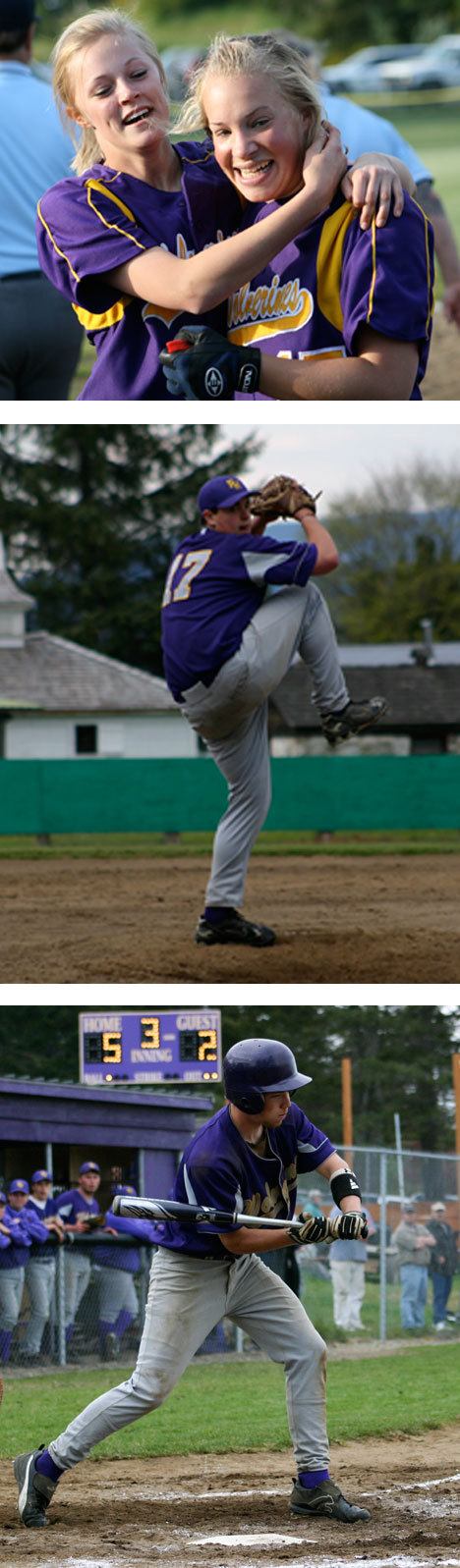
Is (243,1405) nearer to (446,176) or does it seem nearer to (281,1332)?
(281,1332)

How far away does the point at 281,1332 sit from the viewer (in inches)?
214

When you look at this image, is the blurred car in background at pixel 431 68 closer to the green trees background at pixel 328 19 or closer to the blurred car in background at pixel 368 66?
the blurred car in background at pixel 368 66

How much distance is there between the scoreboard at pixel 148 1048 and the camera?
11422 mm

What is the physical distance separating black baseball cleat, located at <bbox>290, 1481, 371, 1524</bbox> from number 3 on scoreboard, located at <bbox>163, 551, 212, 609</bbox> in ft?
9.04

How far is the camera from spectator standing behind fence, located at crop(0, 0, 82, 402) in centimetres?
705

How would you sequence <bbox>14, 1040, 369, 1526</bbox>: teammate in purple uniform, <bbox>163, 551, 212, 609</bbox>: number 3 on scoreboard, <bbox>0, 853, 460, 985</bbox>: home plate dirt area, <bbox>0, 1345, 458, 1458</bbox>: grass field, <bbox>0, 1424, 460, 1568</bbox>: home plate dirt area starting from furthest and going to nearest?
1. <bbox>0, 1345, 458, 1458</bbox>: grass field
2. <bbox>0, 853, 460, 985</bbox>: home plate dirt area
3. <bbox>163, 551, 212, 609</bbox>: number 3 on scoreboard
4. <bbox>14, 1040, 369, 1526</bbox>: teammate in purple uniform
5. <bbox>0, 1424, 460, 1568</bbox>: home plate dirt area

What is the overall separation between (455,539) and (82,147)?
9.03ft

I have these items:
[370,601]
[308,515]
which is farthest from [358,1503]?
[370,601]

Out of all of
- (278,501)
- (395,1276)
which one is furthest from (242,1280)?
(395,1276)

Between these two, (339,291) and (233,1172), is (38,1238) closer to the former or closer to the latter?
(233,1172)

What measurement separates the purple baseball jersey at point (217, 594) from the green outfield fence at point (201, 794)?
149 cm

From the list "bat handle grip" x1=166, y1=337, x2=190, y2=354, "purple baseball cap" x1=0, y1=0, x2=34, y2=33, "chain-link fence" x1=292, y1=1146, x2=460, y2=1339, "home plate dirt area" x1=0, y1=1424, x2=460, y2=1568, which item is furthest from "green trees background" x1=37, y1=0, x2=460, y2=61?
"home plate dirt area" x1=0, y1=1424, x2=460, y2=1568

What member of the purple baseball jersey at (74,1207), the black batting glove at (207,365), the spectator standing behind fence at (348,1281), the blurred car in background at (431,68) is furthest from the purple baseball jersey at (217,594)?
the blurred car in background at (431,68)

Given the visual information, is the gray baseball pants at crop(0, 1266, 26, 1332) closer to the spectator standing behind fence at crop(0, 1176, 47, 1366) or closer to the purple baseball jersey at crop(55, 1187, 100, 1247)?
the spectator standing behind fence at crop(0, 1176, 47, 1366)
